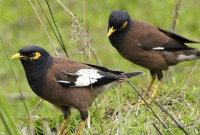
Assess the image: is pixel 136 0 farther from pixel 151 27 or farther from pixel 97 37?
pixel 151 27

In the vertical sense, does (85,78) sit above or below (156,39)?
above

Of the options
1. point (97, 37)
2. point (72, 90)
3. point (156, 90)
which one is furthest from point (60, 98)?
point (97, 37)

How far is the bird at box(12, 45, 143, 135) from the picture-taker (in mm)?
4731

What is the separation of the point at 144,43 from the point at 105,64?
137 inches

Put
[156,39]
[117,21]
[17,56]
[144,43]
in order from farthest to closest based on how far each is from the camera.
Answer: [156,39] < [144,43] < [117,21] < [17,56]

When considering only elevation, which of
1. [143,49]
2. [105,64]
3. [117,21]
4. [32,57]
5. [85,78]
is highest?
[32,57]

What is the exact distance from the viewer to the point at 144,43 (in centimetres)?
595

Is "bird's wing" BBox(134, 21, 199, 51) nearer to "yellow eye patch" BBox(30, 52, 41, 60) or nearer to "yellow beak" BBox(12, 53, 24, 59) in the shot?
"yellow eye patch" BBox(30, 52, 41, 60)

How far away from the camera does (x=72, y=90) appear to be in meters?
4.87

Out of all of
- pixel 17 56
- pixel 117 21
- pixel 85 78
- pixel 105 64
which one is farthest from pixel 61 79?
pixel 105 64

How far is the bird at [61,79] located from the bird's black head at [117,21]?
974 millimetres

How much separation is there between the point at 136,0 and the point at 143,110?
6113mm

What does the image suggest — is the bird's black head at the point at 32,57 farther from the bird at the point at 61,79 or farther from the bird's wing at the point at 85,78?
the bird's wing at the point at 85,78

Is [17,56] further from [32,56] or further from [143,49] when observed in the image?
[143,49]
